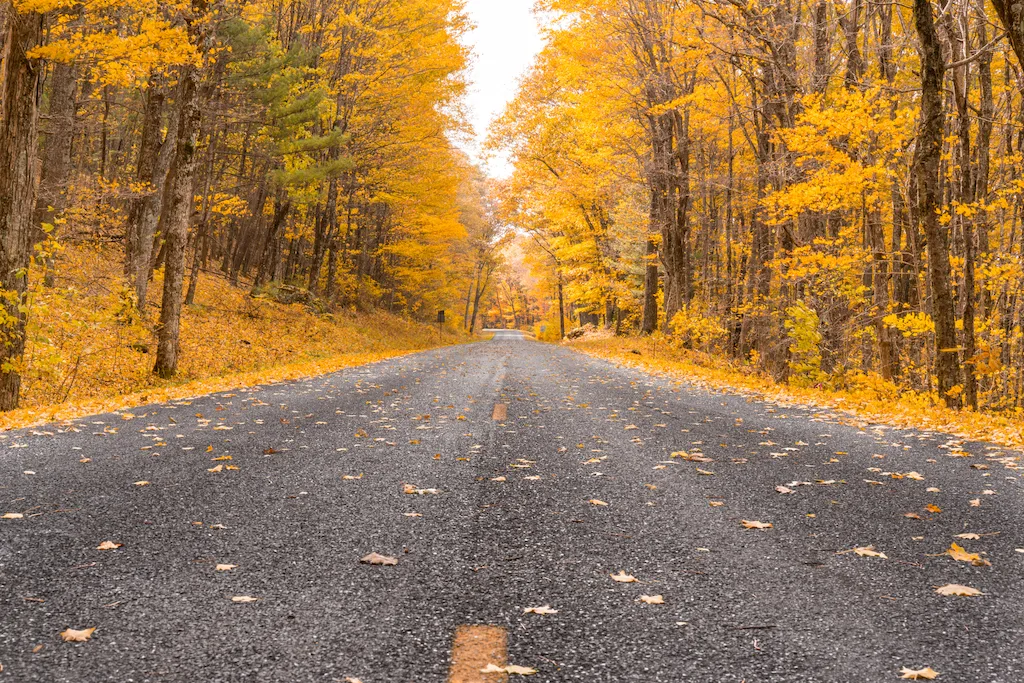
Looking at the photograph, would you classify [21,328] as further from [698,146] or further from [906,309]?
[698,146]

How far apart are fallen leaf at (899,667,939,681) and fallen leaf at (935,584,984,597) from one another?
0.95 meters

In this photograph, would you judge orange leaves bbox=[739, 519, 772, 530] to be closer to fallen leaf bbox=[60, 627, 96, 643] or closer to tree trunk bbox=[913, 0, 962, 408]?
fallen leaf bbox=[60, 627, 96, 643]

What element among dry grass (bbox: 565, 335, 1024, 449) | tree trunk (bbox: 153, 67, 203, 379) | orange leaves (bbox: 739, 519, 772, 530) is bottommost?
orange leaves (bbox: 739, 519, 772, 530)

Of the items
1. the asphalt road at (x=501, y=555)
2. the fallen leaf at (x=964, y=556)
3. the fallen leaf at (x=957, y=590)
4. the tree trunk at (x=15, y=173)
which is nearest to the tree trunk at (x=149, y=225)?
the tree trunk at (x=15, y=173)

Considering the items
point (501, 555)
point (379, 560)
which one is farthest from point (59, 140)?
point (501, 555)

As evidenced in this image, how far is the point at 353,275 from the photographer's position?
105ft

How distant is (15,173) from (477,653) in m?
9.81

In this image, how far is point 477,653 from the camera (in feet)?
8.70

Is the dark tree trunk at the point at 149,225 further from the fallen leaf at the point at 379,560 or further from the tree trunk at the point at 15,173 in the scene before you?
the fallen leaf at the point at 379,560

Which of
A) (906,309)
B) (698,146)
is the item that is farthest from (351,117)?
(906,309)

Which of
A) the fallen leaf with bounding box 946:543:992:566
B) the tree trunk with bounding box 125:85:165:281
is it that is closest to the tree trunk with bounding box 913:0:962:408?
the fallen leaf with bounding box 946:543:992:566

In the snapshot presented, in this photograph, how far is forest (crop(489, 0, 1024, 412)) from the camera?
36.1ft

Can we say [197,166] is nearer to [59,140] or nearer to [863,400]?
[59,140]

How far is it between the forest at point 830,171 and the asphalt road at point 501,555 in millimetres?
4696
